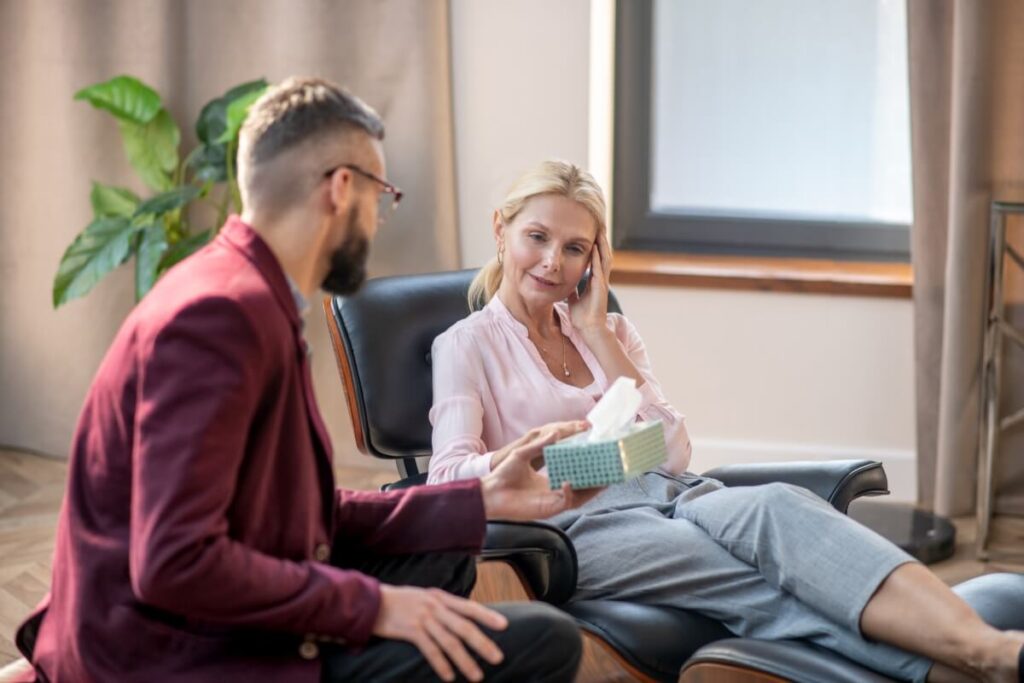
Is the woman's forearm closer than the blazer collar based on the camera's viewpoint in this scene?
No

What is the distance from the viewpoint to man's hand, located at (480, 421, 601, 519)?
1905mm

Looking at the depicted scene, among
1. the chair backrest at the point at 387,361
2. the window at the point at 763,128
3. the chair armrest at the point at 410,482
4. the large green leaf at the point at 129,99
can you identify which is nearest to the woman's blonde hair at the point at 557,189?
the chair backrest at the point at 387,361

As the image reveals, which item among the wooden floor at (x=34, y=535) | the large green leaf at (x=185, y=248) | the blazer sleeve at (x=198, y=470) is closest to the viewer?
the blazer sleeve at (x=198, y=470)

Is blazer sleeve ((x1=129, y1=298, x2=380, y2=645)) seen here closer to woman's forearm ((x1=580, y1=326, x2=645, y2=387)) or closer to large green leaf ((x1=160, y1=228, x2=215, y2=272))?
woman's forearm ((x1=580, y1=326, x2=645, y2=387))

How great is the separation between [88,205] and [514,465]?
263cm

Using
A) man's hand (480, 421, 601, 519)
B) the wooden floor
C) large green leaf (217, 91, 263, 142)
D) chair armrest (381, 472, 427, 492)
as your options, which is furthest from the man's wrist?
large green leaf (217, 91, 263, 142)

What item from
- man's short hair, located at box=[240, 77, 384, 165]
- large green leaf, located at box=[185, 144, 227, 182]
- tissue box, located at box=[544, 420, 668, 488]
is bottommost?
tissue box, located at box=[544, 420, 668, 488]

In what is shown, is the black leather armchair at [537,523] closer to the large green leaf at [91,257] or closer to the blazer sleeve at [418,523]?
the blazer sleeve at [418,523]

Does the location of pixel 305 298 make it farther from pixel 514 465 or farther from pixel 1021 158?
pixel 1021 158

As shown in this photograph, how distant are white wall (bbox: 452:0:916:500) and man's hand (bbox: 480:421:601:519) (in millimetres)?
2014

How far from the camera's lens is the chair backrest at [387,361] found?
260cm

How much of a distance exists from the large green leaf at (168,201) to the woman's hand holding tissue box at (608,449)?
2.16 meters

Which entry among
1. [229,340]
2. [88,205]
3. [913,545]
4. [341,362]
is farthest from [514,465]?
[88,205]

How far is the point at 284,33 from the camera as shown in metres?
3.92
